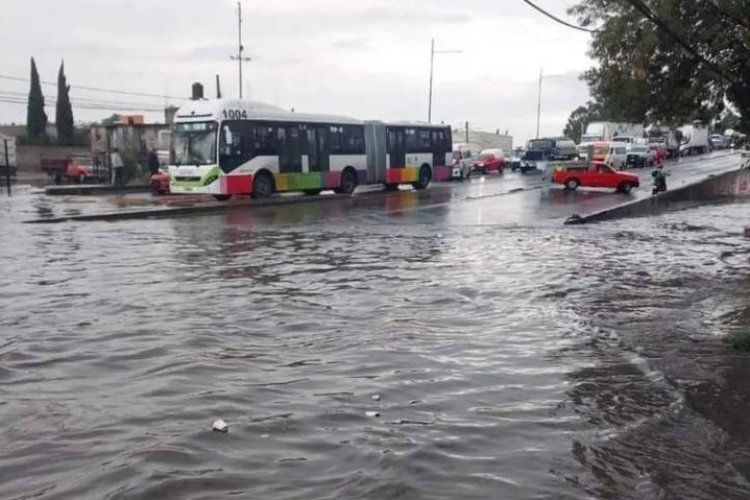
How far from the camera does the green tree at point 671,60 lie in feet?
47.0

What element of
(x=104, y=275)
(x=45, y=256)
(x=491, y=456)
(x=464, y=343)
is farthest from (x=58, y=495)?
(x=45, y=256)

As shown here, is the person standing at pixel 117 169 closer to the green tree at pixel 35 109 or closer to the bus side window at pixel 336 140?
the bus side window at pixel 336 140

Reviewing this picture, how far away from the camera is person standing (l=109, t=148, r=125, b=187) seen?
3881 cm

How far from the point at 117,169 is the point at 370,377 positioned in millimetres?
34632

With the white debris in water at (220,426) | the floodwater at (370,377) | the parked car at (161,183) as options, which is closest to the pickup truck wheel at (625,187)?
the parked car at (161,183)

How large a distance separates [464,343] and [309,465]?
140 inches

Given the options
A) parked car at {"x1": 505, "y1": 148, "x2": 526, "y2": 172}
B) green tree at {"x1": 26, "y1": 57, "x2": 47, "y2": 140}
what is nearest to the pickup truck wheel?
parked car at {"x1": 505, "y1": 148, "x2": 526, "y2": 172}

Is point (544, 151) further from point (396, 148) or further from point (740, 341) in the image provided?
point (740, 341)

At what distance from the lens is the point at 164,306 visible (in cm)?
984

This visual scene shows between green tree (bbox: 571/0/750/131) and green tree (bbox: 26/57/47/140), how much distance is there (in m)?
60.4

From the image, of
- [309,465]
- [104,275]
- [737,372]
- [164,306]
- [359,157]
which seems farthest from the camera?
[359,157]

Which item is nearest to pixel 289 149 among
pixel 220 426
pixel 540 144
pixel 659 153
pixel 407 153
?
pixel 407 153

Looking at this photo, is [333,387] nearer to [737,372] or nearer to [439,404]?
[439,404]

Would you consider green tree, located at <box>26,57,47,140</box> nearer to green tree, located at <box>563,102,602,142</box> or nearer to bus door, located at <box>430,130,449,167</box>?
bus door, located at <box>430,130,449,167</box>
